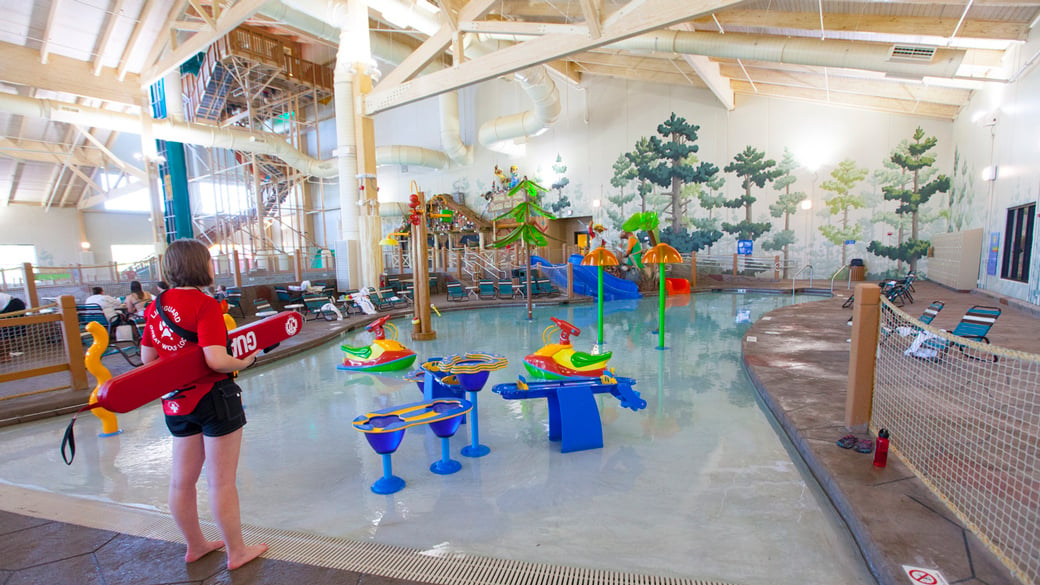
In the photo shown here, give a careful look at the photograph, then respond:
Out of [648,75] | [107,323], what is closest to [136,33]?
[107,323]

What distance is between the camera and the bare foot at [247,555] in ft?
7.04

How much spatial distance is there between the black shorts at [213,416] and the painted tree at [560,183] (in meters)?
18.4

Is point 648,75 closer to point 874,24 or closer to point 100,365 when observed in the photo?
point 874,24

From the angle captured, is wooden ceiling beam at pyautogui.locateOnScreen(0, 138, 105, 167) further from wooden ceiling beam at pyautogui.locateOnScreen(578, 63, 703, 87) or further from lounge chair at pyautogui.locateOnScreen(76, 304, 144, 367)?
wooden ceiling beam at pyautogui.locateOnScreen(578, 63, 703, 87)

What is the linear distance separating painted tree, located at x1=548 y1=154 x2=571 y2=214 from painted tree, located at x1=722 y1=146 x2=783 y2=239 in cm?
617

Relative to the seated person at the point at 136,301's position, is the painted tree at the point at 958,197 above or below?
above

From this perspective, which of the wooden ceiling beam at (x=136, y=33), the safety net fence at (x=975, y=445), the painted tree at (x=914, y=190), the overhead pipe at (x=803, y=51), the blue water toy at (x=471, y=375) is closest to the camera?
the safety net fence at (x=975, y=445)

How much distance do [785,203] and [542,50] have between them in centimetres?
1140

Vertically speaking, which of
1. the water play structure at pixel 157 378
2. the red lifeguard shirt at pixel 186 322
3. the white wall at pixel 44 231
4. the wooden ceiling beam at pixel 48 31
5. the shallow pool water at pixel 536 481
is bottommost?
the shallow pool water at pixel 536 481

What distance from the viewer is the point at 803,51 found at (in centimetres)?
974

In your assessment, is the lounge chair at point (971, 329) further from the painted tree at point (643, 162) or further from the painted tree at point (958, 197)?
the painted tree at point (643, 162)

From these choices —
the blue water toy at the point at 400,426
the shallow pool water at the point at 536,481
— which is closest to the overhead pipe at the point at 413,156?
the shallow pool water at the point at 536,481

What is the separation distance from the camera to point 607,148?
18.6 m

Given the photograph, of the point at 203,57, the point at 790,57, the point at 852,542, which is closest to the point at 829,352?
the point at 852,542
